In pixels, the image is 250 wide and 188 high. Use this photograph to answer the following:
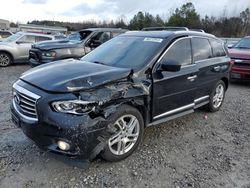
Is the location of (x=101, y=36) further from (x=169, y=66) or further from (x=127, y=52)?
(x=169, y=66)

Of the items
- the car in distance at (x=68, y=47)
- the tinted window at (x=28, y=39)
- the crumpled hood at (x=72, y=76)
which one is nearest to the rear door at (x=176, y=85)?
the crumpled hood at (x=72, y=76)

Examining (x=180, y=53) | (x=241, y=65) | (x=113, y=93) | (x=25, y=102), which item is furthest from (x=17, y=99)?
(x=241, y=65)

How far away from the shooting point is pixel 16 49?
11805 millimetres

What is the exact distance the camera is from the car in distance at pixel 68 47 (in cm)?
856

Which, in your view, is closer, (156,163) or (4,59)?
(156,163)

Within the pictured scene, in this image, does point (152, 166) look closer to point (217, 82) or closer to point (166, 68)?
point (166, 68)

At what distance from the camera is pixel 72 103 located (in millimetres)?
3033

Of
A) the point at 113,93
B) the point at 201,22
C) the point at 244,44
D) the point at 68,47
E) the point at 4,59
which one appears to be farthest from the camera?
the point at 201,22

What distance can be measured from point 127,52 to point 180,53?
3.05 ft

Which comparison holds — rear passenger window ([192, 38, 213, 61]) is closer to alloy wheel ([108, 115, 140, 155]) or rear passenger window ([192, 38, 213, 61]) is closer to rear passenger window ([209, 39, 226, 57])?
rear passenger window ([209, 39, 226, 57])

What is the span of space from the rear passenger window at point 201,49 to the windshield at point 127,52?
0.91 meters

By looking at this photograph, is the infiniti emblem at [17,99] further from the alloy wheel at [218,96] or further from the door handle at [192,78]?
the alloy wheel at [218,96]

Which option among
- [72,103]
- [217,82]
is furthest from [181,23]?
[72,103]

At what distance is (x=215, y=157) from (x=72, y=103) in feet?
7.43
